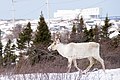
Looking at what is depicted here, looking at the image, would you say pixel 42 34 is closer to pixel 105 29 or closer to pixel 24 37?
pixel 24 37

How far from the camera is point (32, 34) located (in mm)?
17906

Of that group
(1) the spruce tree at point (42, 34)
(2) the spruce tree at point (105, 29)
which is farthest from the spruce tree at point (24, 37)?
(2) the spruce tree at point (105, 29)

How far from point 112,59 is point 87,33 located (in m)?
5.45

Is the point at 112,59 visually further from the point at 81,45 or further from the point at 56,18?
the point at 56,18

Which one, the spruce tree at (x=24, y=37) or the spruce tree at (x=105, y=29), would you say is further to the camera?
the spruce tree at (x=105, y=29)

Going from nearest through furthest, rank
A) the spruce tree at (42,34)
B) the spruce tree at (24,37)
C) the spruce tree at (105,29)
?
the spruce tree at (42,34) → the spruce tree at (24,37) → the spruce tree at (105,29)

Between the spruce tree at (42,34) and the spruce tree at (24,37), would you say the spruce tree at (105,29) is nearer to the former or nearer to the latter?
the spruce tree at (42,34)

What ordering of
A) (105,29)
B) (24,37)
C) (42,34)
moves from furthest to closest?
(105,29) → (24,37) → (42,34)

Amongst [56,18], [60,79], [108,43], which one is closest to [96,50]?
[60,79]

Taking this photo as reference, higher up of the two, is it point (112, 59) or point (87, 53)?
point (87, 53)

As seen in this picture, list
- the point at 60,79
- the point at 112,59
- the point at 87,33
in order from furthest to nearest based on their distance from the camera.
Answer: the point at 87,33, the point at 112,59, the point at 60,79

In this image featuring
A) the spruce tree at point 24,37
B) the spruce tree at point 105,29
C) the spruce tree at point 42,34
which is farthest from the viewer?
the spruce tree at point 105,29

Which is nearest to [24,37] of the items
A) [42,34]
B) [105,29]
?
[42,34]

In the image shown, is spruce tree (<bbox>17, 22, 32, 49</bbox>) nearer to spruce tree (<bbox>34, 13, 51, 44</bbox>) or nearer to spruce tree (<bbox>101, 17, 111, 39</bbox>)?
spruce tree (<bbox>34, 13, 51, 44</bbox>)
